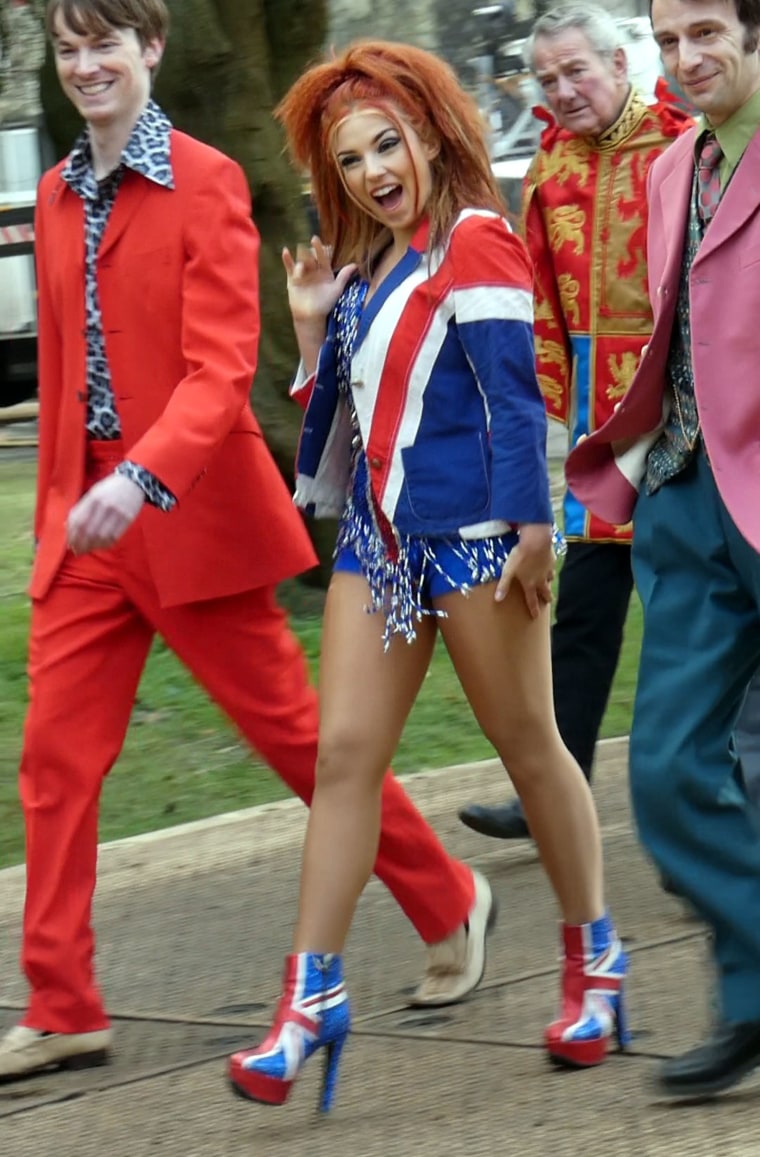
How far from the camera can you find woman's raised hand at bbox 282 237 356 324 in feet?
12.6

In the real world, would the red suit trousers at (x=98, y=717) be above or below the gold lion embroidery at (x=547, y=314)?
below

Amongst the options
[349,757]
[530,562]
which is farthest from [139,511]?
[530,562]

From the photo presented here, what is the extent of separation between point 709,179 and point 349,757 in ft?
3.82

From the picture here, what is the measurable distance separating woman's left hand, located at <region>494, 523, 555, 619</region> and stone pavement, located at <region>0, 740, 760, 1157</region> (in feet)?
2.92

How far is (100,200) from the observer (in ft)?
13.2

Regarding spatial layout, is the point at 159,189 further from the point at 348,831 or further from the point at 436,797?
the point at 436,797

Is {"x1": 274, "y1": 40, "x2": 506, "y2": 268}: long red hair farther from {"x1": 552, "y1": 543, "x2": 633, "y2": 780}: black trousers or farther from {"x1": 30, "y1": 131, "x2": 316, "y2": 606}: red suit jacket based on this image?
{"x1": 552, "y1": 543, "x2": 633, "y2": 780}: black trousers

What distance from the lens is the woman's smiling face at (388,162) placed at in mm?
3717

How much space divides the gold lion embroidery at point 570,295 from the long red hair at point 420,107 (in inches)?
53.1

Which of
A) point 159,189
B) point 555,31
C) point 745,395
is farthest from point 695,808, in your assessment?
point 555,31

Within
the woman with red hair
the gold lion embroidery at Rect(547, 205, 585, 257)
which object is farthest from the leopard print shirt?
the gold lion embroidery at Rect(547, 205, 585, 257)

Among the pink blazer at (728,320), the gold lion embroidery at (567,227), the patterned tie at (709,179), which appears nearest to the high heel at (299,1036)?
the pink blazer at (728,320)

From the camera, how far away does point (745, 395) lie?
11.1 ft

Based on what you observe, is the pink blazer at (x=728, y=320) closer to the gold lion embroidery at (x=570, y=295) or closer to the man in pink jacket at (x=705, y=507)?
the man in pink jacket at (x=705, y=507)
